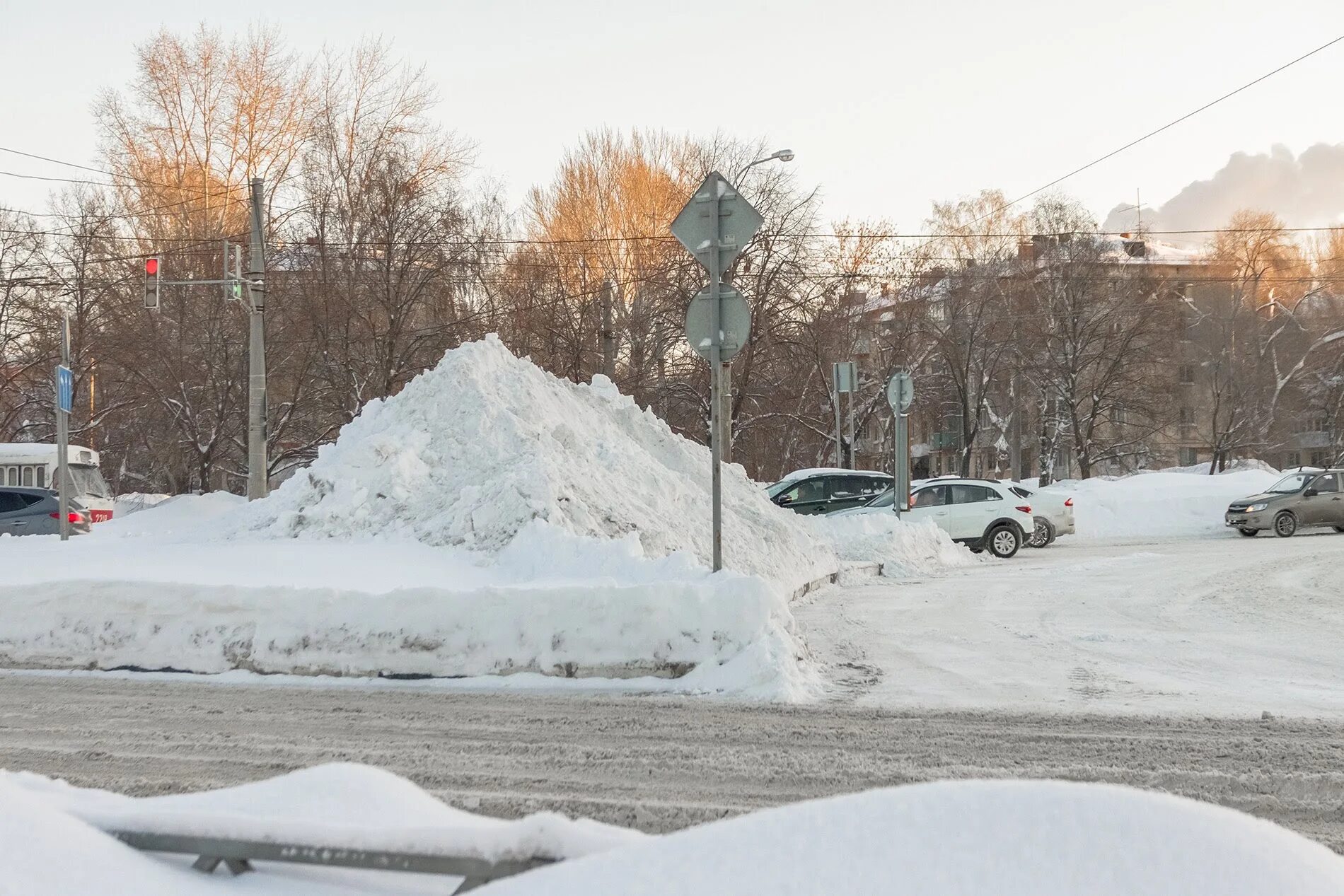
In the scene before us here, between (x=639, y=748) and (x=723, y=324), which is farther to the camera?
(x=723, y=324)

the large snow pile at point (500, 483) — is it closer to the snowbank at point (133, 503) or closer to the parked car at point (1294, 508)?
the parked car at point (1294, 508)

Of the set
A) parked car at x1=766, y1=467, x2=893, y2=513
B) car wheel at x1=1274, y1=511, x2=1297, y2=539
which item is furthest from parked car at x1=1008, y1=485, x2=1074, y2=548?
car wheel at x1=1274, y1=511, x2=1297, y2=539

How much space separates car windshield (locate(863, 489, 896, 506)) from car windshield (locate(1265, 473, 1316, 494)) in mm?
9065

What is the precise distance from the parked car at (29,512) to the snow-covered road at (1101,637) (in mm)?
16232

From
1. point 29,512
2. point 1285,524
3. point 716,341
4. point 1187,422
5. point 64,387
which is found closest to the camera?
point 716,341

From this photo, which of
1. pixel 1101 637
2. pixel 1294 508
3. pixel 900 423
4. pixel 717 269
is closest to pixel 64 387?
pixel 717 269

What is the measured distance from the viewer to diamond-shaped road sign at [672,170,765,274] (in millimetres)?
9633

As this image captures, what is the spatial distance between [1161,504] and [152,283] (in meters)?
24.6

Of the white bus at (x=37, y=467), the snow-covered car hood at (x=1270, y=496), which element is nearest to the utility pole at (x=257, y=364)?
the white bus at (x=37, y=467)

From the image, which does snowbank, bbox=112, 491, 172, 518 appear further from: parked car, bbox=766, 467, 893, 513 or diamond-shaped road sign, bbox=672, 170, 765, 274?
diamond-shaped road sign, bbox=672, 170, 765, 274

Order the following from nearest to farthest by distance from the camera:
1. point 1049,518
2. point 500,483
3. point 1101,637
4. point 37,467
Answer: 1. point 1101,637
2. point 500,483
3. point 1049,518
4. point 37,467

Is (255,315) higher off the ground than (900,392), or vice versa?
(255,315)

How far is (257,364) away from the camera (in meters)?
20.0

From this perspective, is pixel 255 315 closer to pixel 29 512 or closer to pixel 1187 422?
pixel 29 512
